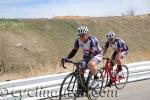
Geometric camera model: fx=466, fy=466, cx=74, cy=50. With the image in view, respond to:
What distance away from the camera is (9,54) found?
145 feet

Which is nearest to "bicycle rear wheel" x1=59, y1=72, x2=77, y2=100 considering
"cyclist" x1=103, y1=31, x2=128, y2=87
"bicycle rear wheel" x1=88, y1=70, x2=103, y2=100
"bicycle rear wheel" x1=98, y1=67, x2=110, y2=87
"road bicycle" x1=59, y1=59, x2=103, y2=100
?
"road bicycle" x1=59, y1=59, x2=103, y2=100

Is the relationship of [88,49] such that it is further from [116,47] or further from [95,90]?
[116,47]

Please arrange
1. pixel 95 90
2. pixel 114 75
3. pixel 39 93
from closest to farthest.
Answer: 1. pixel 39 93
2. pixel 95 90
3. pixel 114 75

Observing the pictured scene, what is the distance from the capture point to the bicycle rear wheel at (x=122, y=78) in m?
13.4

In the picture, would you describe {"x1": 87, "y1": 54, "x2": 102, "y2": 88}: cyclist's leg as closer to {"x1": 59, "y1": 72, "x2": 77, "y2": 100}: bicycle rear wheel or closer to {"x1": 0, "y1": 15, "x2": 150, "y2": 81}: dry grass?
{"x1": 59, "y1": 72, "x2": 77, "y2": 100}: bicycle rear wheel

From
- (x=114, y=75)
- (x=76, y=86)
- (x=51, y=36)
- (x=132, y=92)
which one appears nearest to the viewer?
(x=76, y=86)

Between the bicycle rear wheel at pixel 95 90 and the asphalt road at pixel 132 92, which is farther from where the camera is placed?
the asphalt road at pixel 132 92

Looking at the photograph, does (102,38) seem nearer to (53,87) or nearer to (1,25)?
(1,25)

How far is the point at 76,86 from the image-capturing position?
10633mm

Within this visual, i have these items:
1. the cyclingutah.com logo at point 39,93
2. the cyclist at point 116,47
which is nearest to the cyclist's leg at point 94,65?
the cyclingutah.com logo at point 39,93

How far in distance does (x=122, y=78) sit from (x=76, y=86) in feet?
10.9

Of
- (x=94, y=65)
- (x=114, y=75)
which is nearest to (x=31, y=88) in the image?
(x=94, y=65)

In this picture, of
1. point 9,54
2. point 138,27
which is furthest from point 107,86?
point 138,27

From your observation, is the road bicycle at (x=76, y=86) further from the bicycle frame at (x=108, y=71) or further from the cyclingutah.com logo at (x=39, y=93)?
the bicycle frame at (x=108, y=71)
